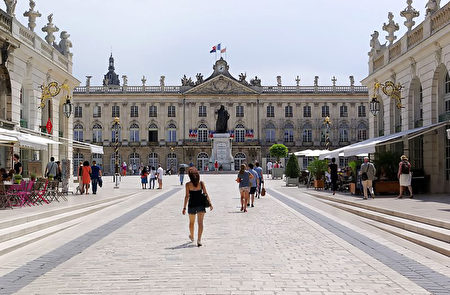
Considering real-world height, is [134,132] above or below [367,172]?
above

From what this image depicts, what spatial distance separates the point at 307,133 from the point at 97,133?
101ft

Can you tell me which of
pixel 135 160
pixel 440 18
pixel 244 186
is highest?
pixel 440 18

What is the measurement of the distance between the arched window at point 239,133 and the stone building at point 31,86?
154ft

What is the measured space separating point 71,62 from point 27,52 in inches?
383

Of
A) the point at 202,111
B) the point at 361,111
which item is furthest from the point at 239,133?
the point at 361,111

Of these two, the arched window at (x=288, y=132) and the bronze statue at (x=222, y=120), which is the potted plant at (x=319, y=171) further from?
the arched window at (x=288, y=132)

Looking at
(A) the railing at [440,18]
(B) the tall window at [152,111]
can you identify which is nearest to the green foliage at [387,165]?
(A) the railing at [440,18]

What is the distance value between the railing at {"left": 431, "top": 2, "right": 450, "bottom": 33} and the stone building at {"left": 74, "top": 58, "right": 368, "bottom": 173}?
5893 cm

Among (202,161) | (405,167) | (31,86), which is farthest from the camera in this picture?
(202,161)

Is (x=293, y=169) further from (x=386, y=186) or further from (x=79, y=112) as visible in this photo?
(x=79, y=112)

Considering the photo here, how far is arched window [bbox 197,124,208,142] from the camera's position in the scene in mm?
80062

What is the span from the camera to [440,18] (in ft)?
65.8

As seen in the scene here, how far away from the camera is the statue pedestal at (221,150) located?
7006 centimetres

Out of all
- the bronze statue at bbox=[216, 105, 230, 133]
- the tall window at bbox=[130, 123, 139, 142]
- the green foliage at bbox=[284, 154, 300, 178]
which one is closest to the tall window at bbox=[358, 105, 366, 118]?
the bronze statue at bbox=[216, 105, 230, 133]
